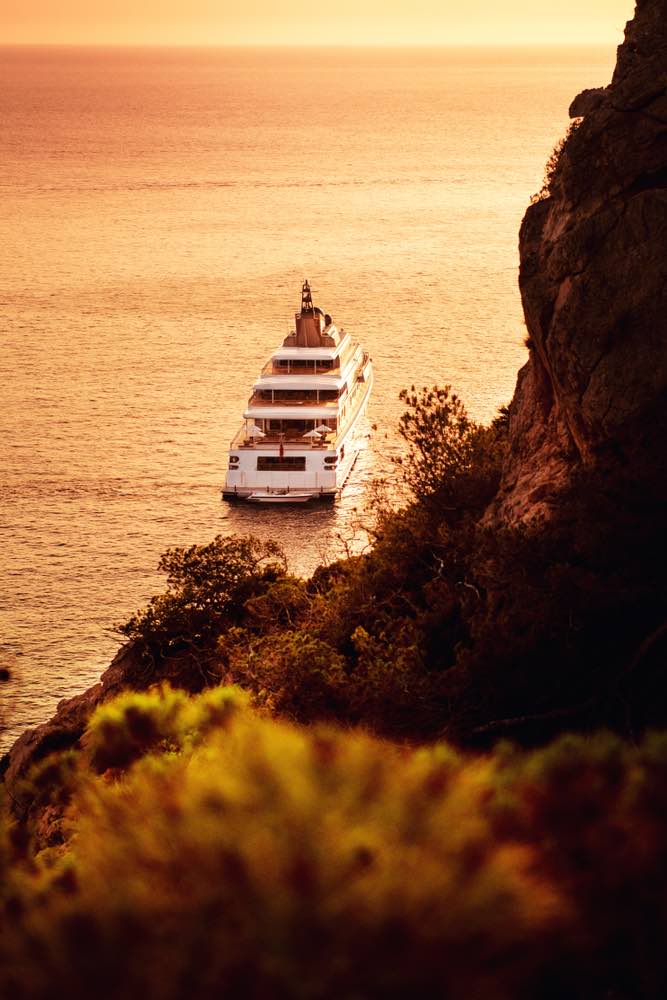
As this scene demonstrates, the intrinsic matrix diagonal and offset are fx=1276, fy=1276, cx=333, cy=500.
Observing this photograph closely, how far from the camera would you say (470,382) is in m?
60.9

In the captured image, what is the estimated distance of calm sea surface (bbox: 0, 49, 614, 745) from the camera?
41.4 m

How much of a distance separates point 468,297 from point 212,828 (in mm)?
77029

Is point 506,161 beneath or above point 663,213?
above

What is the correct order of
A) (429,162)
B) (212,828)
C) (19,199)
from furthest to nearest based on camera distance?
(429,162) → (19,199) → (212,828)

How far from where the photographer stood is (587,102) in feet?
62.9

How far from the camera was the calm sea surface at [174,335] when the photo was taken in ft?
136

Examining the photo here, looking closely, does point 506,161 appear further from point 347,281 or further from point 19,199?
point 347,281

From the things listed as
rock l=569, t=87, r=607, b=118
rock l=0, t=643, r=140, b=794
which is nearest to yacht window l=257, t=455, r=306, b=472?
rock l=0, t=643, r=140, b=794

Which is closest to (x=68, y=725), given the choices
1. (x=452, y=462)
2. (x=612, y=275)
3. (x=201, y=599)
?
(x=201, y=599)

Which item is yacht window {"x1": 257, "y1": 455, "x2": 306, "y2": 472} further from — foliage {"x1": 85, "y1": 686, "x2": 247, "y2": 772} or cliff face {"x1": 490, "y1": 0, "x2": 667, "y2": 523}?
foliage {"x1": 85, "y1": 686, "x2": 247, "y2": 772}

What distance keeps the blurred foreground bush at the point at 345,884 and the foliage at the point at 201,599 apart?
15.6 meters

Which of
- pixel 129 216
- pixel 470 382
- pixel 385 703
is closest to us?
pixel 385 703

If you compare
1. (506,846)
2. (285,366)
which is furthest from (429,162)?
(506,846)

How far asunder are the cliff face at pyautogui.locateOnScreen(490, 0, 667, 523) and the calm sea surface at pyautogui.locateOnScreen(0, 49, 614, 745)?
8664mm
